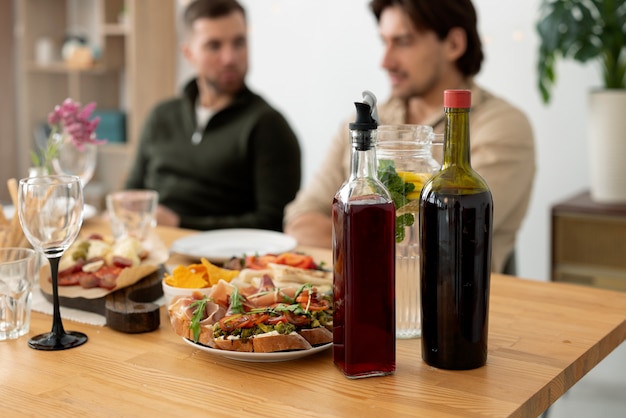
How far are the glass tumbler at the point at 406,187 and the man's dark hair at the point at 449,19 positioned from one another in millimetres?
1316

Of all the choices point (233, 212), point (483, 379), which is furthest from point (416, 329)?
point (233, 212)

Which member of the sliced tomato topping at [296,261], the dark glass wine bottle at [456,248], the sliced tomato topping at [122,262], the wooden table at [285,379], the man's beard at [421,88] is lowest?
the wooden table at [285,379]

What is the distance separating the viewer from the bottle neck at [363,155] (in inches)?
40.5

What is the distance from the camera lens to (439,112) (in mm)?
2445

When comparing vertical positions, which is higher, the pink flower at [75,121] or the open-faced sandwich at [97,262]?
the pink flower at [75,121]

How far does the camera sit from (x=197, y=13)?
3.12 meters

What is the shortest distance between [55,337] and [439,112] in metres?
1.50

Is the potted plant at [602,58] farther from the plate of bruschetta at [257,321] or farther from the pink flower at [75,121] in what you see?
the plate of bruschetta at [257,321]

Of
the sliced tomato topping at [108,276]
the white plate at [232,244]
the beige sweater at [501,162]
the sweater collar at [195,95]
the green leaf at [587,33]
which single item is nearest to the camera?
the sliced tomato topping at [108,276]

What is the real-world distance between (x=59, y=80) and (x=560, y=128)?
3177 mm

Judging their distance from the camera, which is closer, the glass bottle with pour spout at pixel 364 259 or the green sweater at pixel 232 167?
the glass bottle with pour spout at pixel 364 259

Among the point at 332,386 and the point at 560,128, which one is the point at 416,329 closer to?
the point at 332,386

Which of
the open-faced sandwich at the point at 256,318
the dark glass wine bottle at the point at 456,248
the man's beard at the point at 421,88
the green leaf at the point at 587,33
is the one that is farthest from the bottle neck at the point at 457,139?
the green leaf at the point at 587,33

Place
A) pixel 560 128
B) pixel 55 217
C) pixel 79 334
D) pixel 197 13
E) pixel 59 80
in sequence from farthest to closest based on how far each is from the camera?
pixel 59 80
pixel 560 128
pixel 197 13
pixel 79 334
pixel 55 217
